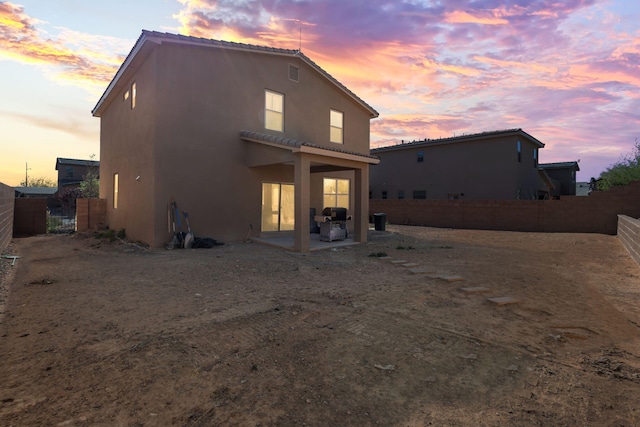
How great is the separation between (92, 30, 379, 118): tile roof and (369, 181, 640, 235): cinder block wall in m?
7.53

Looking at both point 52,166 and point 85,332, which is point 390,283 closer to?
point 85,332

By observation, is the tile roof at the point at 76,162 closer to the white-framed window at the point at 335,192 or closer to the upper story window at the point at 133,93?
the upper story window at the point at 133,93

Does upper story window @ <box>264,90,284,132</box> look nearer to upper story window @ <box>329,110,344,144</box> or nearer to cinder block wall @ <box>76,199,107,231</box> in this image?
upper story window @ <box>329,110,344,144</box>

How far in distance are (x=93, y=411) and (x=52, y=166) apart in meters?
48.0

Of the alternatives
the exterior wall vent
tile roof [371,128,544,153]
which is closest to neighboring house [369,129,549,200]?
tile roof [371,128,544,153]

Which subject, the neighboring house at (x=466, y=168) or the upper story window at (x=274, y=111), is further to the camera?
the neighboring house at (x=466, y=168)

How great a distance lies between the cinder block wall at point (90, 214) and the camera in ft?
52.2

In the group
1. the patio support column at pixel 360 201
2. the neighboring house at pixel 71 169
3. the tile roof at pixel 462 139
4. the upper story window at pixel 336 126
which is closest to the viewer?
the patio support column at pixel 360 201

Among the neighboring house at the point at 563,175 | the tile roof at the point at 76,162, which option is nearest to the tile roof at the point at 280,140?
the neighboring house at the point at 563,175

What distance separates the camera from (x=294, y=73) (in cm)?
1378

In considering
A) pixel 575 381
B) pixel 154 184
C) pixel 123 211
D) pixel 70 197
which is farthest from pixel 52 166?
pixel 575 381

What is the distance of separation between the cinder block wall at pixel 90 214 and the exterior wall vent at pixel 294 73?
1090cm

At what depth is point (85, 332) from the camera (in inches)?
160

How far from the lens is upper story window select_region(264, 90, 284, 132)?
1301cm
